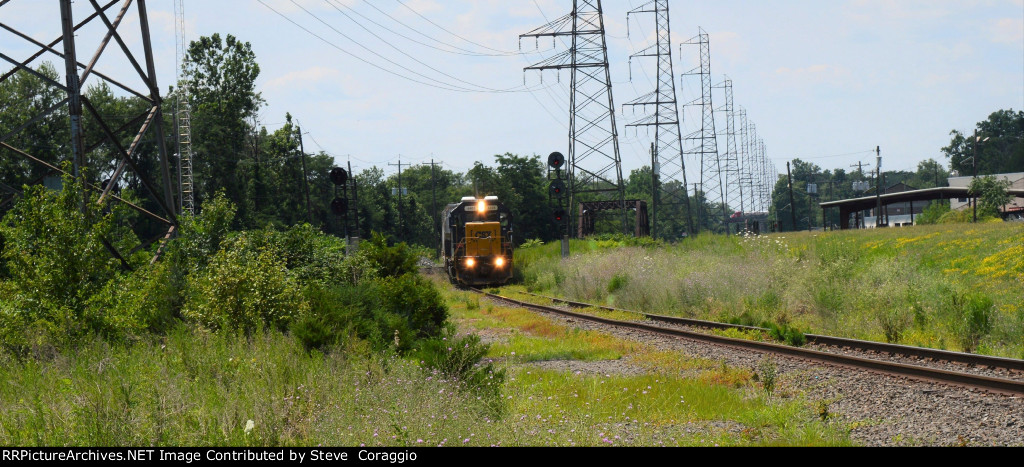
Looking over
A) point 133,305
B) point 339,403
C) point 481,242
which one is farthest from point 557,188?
point 339,403

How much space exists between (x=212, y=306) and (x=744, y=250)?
1913cm

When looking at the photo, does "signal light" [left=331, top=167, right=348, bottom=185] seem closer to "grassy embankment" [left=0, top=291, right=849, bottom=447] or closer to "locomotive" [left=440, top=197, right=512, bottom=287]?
"locomotive" [left=440, top=197, right=512, bottom=287]

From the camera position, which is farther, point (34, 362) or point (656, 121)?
point (656, 121)

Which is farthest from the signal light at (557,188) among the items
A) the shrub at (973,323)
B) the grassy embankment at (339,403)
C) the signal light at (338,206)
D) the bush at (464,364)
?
the bush at (464,364)

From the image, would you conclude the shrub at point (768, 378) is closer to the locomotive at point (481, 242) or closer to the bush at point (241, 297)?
the bush at point (241, 297)

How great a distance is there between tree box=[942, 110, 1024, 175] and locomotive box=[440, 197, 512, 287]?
11238 centimetres

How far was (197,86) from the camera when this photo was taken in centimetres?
6919

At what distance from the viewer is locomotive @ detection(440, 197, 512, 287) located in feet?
104

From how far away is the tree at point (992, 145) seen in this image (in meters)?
125

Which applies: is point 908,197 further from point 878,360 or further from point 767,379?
point 767,379

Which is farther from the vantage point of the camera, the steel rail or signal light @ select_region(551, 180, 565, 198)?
signal light @ select_region(551, 180, 565, 198)

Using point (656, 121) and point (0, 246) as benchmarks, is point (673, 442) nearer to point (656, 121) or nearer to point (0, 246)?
point (0, 246)

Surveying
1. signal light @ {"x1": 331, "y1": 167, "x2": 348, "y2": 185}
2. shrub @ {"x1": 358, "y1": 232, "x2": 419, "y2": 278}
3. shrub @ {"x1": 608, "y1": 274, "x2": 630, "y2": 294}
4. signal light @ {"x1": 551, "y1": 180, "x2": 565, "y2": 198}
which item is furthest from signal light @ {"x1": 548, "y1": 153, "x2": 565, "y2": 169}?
shrub @ {"x1": 358, "y1": 232, "x2": 419, "y2": 278}
